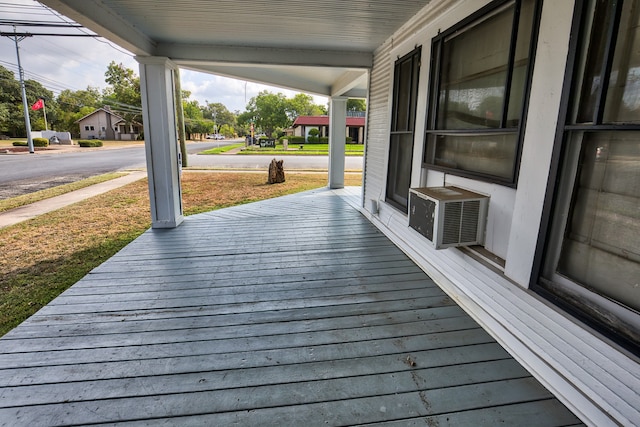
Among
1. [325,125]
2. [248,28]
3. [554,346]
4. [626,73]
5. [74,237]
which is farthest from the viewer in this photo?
[325,125]

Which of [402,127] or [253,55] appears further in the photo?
[253,55]

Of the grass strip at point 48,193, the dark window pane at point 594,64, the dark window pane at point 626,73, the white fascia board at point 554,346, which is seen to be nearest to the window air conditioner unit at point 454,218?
the white fascia board at point 554,346

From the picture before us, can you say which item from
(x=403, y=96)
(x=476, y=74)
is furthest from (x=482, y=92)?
(x=403, y=96)

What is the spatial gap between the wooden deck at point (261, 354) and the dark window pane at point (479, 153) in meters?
1.07

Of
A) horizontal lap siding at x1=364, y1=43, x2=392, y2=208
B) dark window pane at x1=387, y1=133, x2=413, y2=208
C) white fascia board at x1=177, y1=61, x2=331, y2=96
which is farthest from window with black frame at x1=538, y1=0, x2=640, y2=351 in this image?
white fascia board at x1=177, y1=61, x2=331, y2=96

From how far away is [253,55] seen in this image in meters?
4.66

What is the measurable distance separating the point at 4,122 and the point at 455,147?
45899 millimetres

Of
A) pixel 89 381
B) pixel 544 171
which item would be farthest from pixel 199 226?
pixel 544 171

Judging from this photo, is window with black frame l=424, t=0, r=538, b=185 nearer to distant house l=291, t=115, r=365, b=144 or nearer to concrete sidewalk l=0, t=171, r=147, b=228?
concrete sidewalk l=0, t=171, r=147, b=228

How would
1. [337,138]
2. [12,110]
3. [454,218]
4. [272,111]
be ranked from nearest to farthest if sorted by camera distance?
1. [454,218]
2. [337,138]
3. [12,110]
4. [272,111]

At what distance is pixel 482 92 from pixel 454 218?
0.99 metres

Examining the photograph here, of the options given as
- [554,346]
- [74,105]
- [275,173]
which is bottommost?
[554,346]

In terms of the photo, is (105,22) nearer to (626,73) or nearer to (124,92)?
(626,73)

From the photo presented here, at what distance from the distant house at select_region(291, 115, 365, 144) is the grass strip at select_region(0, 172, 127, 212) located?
2438cm
